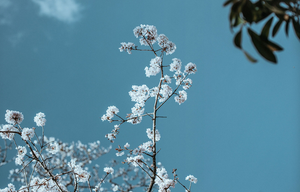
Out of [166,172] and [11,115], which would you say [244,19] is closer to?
[166,172]

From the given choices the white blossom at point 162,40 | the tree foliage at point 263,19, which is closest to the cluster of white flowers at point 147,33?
the white blossom at point 162,40

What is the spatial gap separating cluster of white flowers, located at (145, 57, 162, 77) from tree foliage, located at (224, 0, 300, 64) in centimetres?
147

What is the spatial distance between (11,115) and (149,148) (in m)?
1.79

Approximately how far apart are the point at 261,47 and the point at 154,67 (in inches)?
69.4

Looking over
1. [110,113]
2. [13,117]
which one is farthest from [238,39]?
[13,117]

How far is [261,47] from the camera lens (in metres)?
1.10

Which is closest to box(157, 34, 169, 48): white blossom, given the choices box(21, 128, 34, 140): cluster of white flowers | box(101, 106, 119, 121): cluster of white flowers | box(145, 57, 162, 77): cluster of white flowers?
box(145, 57, 162, 77): cluster of white flowers

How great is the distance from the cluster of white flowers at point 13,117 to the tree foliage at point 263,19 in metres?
2.70

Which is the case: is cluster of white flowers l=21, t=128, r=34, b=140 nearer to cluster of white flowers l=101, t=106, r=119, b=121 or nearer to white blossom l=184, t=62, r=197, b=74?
cluster of white flowers l=101, t=106, r=119, b=121

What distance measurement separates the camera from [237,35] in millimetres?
1049

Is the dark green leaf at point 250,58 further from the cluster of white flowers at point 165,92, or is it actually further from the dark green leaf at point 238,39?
the cluster of white flowers at point 165,92

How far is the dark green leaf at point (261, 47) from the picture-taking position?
1025 millimetres

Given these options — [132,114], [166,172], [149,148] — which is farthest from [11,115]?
[166,172]

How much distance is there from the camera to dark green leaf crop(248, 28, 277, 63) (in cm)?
Answer: 103
